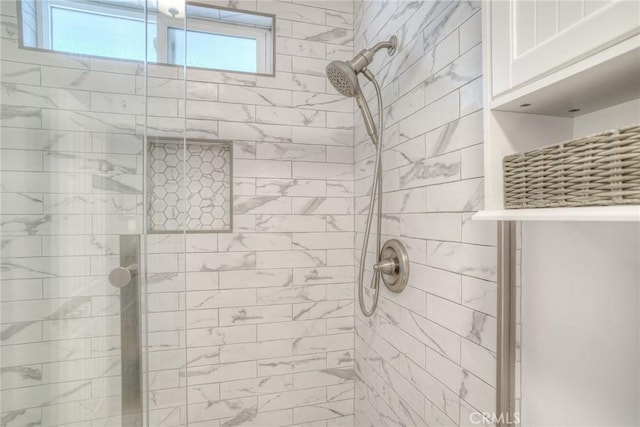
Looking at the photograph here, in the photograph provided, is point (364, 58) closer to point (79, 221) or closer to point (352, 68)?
point (352, 68)

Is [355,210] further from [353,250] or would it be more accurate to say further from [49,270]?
[49,270]

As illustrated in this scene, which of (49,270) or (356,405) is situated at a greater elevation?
(49,270)

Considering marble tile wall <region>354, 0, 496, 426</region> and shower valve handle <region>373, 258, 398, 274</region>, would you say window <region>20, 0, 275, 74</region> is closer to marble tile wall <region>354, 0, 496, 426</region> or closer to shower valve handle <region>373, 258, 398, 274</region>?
marble tile wall <region>354, 0, 496, 426</region>

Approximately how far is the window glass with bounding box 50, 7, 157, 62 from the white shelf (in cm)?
109

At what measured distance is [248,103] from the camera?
1581 mm

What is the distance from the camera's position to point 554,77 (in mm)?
499

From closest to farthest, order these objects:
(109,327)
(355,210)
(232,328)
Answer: (109,327) < (232,328) < (355,210)

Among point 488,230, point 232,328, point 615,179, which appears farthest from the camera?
point 232,328

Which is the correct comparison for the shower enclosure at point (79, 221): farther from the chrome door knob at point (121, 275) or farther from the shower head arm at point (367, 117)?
the shower head arm at point (367, 117)

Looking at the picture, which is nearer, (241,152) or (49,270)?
(49,270)

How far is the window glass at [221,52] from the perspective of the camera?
1.59 metres

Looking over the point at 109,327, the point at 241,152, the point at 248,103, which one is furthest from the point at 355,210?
the point at 109,327

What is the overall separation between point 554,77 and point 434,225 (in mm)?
575

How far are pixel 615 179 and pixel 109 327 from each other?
1.16 meters
